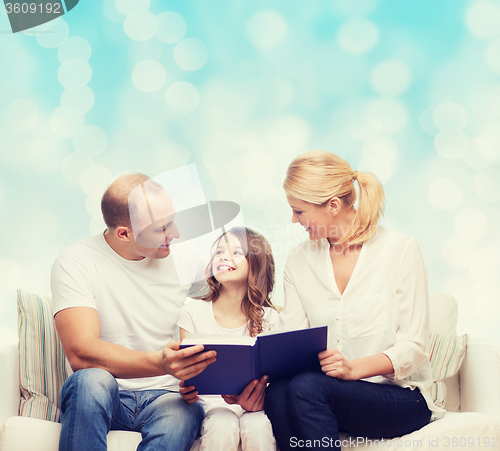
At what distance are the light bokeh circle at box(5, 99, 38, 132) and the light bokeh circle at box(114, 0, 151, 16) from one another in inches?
24.9

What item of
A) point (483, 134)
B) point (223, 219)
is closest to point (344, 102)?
point (483, 134)

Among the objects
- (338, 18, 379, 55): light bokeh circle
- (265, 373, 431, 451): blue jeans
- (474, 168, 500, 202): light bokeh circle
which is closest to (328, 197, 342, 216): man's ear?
(265, 373, 431, 451): blue jeans

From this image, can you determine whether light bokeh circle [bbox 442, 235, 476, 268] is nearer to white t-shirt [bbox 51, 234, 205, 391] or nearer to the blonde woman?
the blonde woman

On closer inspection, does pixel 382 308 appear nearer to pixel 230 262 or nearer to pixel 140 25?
pixel 230 262

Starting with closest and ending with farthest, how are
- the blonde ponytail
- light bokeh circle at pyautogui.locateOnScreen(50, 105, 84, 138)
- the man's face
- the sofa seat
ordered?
1. the sofa seat
2. the blonde ponytail
3. the man's face
4. light bokeh circle at pyautogui.locateOnScreen(50, 105, 84, 138)

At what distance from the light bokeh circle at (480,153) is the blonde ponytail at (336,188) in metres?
1.01

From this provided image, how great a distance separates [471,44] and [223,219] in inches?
59.2

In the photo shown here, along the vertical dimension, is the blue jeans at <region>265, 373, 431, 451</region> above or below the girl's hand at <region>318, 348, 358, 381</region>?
below

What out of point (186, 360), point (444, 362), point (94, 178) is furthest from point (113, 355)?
point (94, 178)

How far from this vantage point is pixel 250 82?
2.33 metres

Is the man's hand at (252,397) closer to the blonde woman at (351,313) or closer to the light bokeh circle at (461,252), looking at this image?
the blonde woman at (351,313)

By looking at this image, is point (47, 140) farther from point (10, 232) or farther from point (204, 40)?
point (204, 40)

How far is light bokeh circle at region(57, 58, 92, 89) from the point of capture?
2.33 metres

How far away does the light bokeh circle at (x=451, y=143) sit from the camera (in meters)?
2.23
